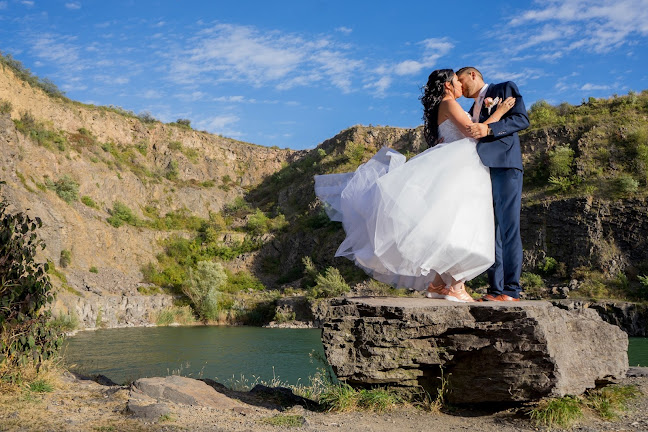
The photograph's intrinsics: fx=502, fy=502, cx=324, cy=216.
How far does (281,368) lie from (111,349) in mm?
7761

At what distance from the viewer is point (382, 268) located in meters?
4.88

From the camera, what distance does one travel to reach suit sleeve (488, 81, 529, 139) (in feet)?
15.9

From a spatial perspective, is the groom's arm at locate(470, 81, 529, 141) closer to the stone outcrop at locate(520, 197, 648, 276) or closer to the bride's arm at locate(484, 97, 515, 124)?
the bride's arm at locate(484, 97, 515, 124)

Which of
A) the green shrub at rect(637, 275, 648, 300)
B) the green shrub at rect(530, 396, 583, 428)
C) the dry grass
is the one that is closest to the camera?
the dry grass

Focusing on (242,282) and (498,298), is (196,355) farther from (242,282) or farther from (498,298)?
(242,282)

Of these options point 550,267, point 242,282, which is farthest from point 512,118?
point 242,282

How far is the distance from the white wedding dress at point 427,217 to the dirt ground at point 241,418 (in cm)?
126

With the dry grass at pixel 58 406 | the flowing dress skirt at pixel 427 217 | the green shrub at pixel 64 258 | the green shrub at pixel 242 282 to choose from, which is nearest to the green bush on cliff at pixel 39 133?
the green shrub at pixel 64 258

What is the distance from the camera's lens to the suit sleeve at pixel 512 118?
4.84m

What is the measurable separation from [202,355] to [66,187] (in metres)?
26.4

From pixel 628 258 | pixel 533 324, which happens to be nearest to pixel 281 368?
pixel 533 324

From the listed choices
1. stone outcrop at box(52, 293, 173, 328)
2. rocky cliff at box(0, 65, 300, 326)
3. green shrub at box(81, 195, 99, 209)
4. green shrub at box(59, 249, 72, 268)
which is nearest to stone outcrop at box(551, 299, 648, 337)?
stone outcrop at box(52, 293, 173, 328)

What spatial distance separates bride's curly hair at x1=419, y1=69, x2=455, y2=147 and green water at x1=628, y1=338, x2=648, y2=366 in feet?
34.0

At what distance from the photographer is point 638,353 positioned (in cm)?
1606
